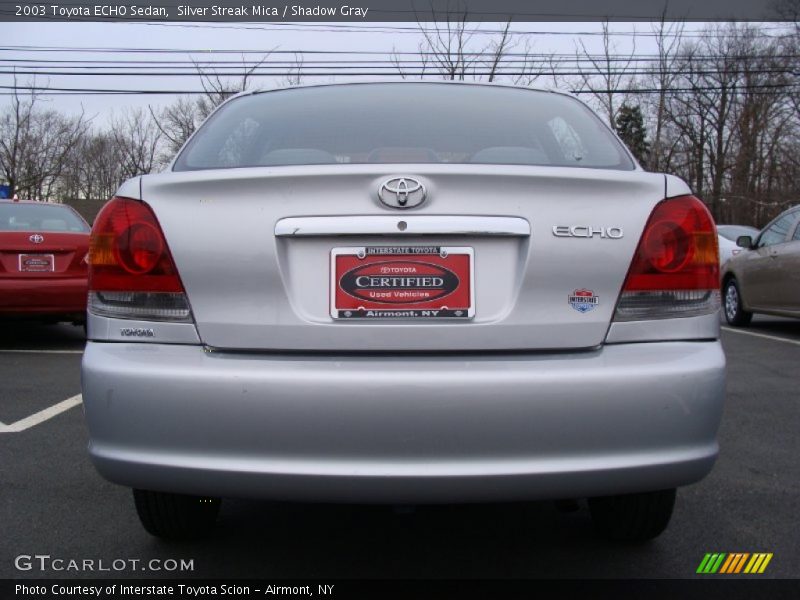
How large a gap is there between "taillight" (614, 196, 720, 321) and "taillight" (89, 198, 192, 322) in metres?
1.19

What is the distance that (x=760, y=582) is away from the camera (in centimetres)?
223

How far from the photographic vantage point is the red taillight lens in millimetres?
1929

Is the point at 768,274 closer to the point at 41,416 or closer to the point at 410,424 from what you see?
the point at 41,416

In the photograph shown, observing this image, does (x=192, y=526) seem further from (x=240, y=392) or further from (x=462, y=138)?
(x=462, y=138)

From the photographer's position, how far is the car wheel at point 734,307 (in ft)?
30.4

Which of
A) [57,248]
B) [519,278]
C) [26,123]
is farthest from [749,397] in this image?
[26,123]

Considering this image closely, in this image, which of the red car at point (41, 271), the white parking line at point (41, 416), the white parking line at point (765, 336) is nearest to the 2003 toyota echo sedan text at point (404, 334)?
the white parking line at point (41, 416)

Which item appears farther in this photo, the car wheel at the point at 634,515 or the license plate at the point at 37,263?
the license plate at the point at 37,263

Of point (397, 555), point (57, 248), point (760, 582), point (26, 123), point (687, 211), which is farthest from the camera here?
point (26, 123)

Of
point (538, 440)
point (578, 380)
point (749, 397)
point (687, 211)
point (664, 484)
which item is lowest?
point (749, 397)

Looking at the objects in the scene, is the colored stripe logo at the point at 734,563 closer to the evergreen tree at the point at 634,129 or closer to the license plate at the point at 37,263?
the license plate at the point at 37,263

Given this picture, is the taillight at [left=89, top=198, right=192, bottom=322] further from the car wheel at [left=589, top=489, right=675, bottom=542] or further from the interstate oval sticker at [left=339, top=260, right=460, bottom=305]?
the car wheel at [left=589, top=489, right=675, bottom=542]

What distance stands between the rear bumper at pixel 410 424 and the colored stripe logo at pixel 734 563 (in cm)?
70

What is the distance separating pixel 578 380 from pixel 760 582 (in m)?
1.06
